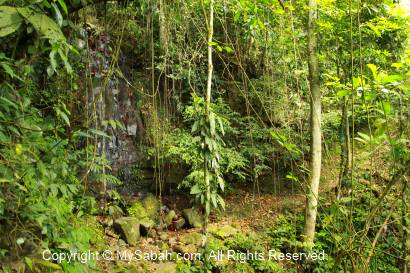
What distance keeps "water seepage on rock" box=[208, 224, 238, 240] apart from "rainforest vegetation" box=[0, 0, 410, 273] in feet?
0.11

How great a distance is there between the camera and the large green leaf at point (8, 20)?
4.33 feet

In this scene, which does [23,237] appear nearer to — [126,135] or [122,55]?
[126,135]

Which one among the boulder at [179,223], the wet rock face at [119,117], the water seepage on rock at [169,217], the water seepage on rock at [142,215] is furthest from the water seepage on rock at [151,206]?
the wet rock face at [119,117]

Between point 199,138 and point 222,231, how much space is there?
9.71ft

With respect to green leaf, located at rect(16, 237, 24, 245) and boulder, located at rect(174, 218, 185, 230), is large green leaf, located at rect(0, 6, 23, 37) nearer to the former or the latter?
green leaf, located at rect(16, 237, 24, 245)

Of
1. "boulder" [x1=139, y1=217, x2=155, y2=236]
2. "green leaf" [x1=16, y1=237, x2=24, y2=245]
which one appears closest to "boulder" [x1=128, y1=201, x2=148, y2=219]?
"boulder" [x1=139, y1=217, x2=155, y2=236]

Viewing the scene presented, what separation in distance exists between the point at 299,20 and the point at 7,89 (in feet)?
14.9

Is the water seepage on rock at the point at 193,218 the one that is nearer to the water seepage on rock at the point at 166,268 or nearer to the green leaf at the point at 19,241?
the water seepage on rock at the point at 166,268

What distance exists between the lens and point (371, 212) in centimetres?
150

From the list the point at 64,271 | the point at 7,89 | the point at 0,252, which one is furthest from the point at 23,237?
the point at 7,89

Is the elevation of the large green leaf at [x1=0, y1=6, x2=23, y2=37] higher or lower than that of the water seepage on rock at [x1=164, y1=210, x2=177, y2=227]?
higher

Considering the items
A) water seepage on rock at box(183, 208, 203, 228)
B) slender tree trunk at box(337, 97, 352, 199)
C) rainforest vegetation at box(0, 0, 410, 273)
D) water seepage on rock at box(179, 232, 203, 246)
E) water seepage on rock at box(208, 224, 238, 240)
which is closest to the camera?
rainforest vegetation at box(0, 0, 410, 273)

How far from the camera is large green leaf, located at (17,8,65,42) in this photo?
1.41 meters

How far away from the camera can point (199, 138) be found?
3012 mm
